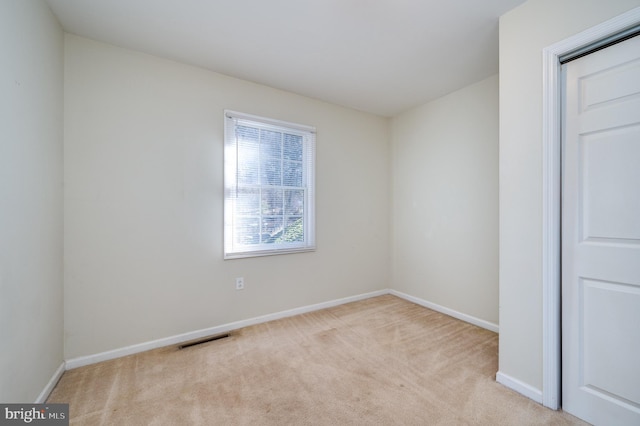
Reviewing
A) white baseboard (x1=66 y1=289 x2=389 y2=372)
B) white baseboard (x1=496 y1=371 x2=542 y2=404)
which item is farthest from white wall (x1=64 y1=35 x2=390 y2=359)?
white baseboard (x1=496 y1=371 x2=542 y2=404)

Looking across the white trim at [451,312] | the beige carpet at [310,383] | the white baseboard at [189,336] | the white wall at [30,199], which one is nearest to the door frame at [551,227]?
the beige carpet at [310,383]

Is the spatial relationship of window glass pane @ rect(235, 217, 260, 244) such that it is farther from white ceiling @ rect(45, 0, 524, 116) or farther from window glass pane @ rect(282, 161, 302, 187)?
white ceiling @ rect(45, 0, 524, 116)

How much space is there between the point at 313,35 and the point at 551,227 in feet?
7.16

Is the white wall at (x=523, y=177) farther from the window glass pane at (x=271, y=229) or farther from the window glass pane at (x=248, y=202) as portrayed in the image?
the window glass pane at (x=248, y=202)

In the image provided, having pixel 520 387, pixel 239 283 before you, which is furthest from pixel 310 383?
pixel 520 387

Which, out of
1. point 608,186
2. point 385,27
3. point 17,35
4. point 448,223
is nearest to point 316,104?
point 385,27

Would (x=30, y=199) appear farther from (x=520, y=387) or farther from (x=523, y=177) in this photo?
(x=520, y=387)

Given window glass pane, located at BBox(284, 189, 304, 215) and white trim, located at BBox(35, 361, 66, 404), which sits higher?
window glass pane, located at BBox(284, 189, 304, 215)

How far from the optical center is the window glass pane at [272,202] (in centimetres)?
287

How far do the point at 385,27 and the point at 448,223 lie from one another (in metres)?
2.20

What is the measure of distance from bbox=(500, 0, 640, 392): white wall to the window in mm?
1955

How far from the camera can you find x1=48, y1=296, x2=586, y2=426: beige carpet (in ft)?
5.08

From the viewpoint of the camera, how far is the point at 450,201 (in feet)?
10.2

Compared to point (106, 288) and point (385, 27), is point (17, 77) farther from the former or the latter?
point (385, 27)
